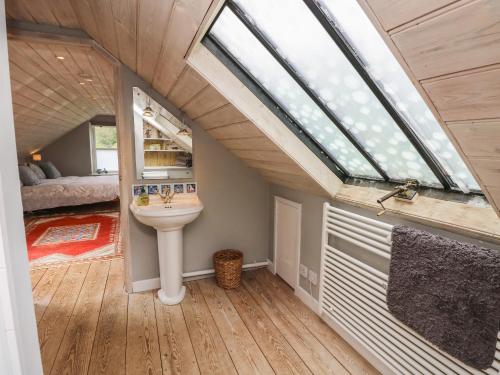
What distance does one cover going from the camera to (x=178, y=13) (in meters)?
1.07

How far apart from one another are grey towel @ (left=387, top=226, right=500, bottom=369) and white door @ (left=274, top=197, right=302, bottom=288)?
106cm

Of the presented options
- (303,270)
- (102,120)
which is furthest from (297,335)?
(102,120)

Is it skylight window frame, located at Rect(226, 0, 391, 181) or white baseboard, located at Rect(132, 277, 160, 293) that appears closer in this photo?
skylight window frame, located at Rect(226, 0, 391, 181)

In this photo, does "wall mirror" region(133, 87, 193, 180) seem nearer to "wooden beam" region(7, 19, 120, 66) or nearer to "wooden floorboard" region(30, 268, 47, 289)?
"wooden beam" region(7, 19, 120, 66)

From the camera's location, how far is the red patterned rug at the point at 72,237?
3.27 metres

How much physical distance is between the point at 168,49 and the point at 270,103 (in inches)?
24.4

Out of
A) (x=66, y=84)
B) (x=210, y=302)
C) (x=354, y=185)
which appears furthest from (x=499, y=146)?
(x=66, y=84)

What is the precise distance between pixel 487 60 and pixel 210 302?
233 centimetres

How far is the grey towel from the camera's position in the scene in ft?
3.51

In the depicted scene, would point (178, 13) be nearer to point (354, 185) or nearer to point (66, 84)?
point (354, 185)

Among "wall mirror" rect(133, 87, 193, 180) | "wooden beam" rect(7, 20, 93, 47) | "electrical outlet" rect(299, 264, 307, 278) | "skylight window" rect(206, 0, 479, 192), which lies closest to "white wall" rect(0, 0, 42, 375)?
"skylight window" rect(206, 0, 479, 192)

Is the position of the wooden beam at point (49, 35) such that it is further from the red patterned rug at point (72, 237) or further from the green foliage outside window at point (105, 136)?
the green foliage outside window at point (105, 136)

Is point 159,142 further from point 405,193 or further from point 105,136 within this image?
point 105,136

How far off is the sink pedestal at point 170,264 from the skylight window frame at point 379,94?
1.75 m
